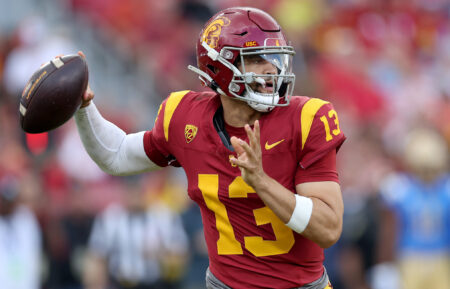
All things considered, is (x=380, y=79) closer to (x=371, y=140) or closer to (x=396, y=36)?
(x=396, y=36)

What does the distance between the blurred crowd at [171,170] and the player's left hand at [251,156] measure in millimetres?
3535

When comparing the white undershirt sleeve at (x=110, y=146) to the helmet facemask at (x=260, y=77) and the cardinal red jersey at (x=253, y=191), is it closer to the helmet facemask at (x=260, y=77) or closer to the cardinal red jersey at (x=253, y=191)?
the cardinal red jersey at (x=253, y=191)

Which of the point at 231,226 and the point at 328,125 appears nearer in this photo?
the point at 328,125

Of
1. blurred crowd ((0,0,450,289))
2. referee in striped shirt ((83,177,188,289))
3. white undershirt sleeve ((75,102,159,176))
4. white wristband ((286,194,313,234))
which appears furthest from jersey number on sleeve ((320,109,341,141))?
referee in striped shirt ((83,177,188,289))

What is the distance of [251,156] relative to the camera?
311cm

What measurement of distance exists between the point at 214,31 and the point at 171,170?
15.2 feet

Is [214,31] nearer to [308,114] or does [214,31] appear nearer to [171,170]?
[308,114]

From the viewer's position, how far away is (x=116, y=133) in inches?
154

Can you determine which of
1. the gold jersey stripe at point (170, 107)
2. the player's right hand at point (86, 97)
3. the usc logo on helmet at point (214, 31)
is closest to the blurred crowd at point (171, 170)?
the player's right hand at point (86, 97)

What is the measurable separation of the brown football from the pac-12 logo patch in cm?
49

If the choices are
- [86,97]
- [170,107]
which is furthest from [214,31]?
[86,97]

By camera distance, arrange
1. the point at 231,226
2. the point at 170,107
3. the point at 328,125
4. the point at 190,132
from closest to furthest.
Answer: the point at 328,125 → the point at 231,226 → the point at 190,132 → the point at 170,107

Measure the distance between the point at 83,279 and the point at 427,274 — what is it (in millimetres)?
2947

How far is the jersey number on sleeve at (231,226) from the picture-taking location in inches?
135
